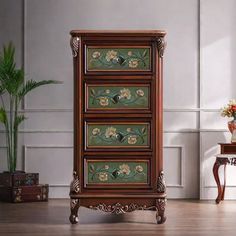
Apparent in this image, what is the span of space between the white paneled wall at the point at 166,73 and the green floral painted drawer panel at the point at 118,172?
1.89m

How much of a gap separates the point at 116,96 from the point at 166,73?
6.42ft

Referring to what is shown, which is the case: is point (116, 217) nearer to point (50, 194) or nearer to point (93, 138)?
point (93, 138)

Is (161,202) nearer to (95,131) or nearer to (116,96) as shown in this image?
(95,131)

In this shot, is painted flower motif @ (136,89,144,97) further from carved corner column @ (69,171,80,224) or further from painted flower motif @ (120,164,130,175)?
carved corner column @ (69,171,80,224)

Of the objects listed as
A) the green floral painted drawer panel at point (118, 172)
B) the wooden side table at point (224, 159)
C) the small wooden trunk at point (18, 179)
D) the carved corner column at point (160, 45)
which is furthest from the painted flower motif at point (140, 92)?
the small wooden trunk at point (18, 179)

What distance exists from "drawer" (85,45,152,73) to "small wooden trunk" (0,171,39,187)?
1911 millimetres

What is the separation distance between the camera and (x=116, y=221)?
5848 mm

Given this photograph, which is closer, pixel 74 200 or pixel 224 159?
pixel 74 200

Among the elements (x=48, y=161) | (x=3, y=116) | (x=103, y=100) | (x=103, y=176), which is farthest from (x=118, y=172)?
(x=48, y=161)

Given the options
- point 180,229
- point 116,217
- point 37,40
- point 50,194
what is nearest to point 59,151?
point 50,194

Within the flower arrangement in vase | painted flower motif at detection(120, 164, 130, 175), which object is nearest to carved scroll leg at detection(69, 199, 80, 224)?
painted flower motif at detection(120, 164, 130, 175)

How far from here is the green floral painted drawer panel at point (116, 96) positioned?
226 inches

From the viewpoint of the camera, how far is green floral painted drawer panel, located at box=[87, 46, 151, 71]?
226 inches

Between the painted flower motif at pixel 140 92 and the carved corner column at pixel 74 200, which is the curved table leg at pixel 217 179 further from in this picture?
the carved corner column at pixel 74 200
